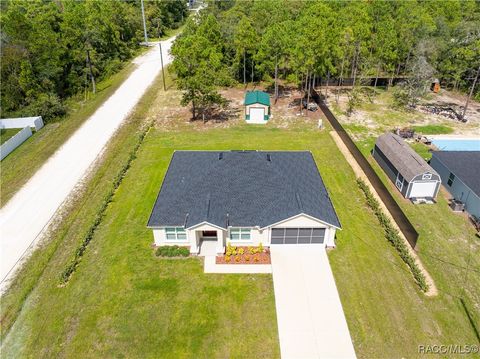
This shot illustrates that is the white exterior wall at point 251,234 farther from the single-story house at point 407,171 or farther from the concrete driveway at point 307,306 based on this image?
the single-story house at point 407,171

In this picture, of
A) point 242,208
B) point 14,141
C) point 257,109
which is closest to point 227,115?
point 257,109

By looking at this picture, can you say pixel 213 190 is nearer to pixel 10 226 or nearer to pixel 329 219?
pixel 329 219

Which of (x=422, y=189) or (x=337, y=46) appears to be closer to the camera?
(x=422, y=189)

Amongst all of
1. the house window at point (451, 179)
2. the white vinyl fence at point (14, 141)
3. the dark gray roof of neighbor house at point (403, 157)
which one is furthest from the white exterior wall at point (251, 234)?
the white vinyl fence at point (14, 141)

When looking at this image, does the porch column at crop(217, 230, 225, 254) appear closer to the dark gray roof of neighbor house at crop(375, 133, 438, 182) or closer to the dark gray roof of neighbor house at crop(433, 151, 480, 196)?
the dark gray roof of neighbor house at crop(375, 133, 438, 182)

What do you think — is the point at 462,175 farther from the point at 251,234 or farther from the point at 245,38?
the point at 245,38

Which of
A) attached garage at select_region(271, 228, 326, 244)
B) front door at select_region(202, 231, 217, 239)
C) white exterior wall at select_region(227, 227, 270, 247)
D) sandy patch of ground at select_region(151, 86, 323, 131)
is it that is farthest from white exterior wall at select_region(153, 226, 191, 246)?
sandy patch of ground at select_region(151, 86, 323, 131)

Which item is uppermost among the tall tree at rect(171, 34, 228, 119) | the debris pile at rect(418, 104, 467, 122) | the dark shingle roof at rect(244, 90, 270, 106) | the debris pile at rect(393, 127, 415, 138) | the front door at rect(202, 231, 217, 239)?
the tall tree at rect(171, 34, 228, 119)

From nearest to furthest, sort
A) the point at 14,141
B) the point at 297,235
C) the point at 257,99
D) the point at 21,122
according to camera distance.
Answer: the point at 297,235, the point at 14,141, the point at 21,122, the point at 257,99
